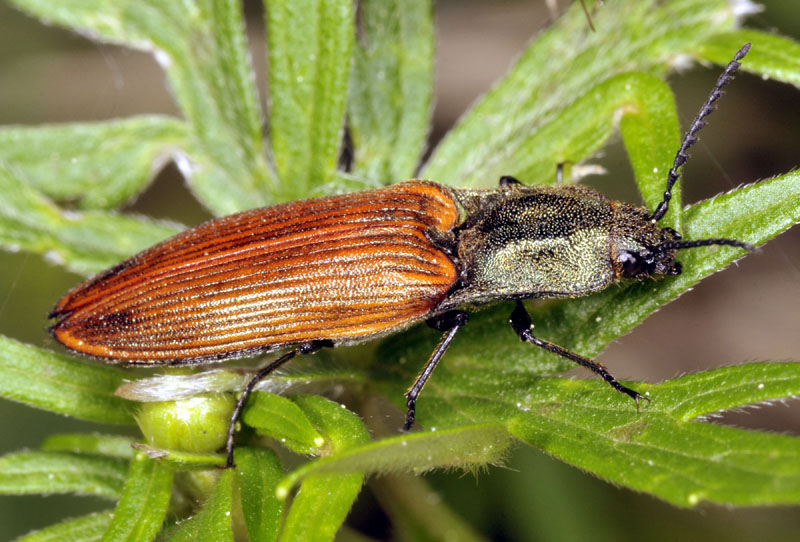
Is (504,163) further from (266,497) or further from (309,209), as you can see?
(266,497)

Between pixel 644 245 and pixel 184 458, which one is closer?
pixel 184 458

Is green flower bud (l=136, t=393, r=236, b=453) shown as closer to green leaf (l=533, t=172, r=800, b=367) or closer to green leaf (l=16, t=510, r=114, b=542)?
green leaf (l=16, t=510, r=114, b=542)

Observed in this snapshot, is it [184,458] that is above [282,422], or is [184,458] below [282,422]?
below

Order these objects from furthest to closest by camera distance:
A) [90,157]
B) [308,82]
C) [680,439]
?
[90,157], [308,82], [680,439]

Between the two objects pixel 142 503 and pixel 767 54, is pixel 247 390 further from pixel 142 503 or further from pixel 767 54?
pixel 767 54

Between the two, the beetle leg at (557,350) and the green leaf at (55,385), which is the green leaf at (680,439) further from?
the green leaf at (55,385)

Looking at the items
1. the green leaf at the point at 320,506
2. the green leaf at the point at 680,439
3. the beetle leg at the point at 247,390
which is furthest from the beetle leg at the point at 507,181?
the green leaf at the point at 320,506

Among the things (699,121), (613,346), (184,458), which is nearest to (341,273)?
(184,458)

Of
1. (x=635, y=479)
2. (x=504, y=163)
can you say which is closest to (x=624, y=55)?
(x=504, y=163)
